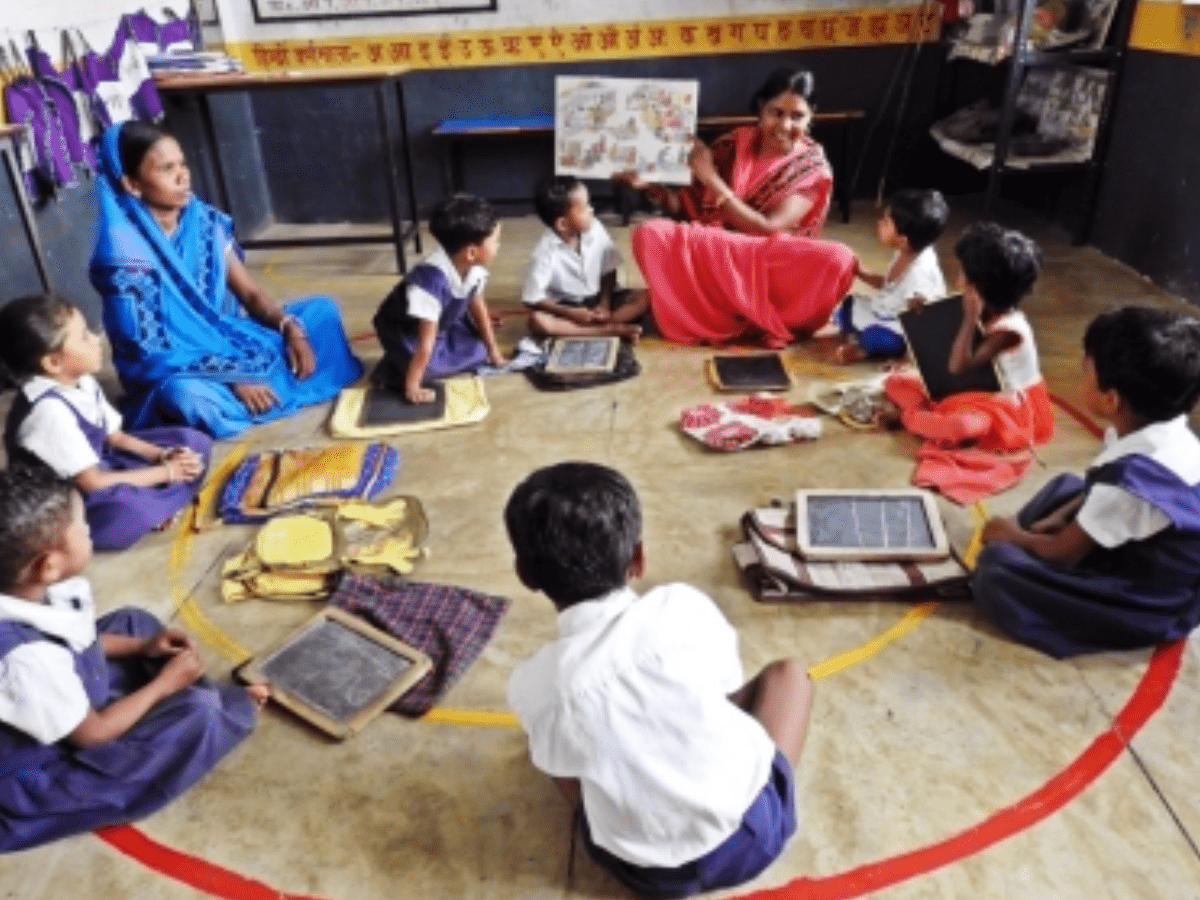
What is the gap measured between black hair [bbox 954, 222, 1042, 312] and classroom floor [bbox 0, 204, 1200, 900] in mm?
644

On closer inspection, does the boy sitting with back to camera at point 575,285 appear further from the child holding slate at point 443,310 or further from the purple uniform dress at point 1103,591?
the purple uniform dress at point 1103,591

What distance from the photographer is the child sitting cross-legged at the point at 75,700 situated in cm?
148

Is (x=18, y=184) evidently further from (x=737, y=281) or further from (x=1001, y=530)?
(x=1001, y=530)

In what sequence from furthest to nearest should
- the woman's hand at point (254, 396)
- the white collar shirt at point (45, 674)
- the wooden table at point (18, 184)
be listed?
the woman's hand at point (254, 396), the wooden table at point (18, 184), the white collar shirt at point (45, 674)

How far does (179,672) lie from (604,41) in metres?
5.01

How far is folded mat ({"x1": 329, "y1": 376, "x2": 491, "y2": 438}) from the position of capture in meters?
3.18

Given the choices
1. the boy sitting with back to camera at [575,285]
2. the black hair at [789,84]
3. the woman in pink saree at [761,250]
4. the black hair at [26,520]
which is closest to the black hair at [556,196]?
the boy sitting with back to camera at [575,285]

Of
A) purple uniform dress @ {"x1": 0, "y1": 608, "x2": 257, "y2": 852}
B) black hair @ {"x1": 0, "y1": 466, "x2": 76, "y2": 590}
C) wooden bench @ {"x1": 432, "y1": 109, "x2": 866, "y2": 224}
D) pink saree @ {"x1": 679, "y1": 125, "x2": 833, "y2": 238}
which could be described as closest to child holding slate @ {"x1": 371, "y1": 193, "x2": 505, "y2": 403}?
pink saree @ {"x1": 679, "y1": 125, "x2": 833, "y2": 238}

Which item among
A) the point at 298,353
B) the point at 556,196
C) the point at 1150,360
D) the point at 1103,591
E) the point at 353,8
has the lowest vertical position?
the point at 298,353

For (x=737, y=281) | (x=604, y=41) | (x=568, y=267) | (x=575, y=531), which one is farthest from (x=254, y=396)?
(x=604, y=41)

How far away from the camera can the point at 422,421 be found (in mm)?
3213

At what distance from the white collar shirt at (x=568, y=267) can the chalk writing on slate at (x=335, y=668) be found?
2124 mm

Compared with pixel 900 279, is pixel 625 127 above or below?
above

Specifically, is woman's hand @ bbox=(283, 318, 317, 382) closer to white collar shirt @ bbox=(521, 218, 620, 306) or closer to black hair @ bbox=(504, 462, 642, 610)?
white collar shirt @ bbox=(521, 218, 620, 306)
